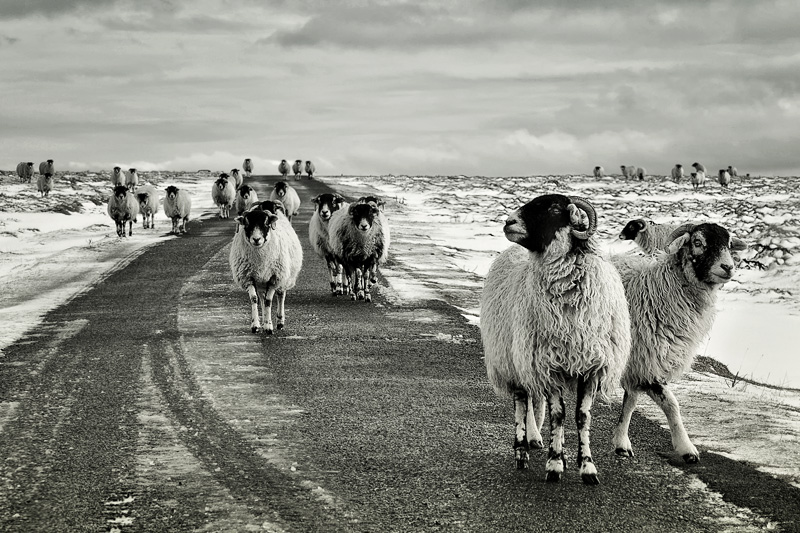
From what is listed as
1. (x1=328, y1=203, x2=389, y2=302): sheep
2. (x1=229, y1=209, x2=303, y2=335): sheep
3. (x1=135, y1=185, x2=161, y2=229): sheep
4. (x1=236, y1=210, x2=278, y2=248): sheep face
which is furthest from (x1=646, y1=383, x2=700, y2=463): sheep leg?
(x1=135, y1=185, x2=161, y2=229): sheep

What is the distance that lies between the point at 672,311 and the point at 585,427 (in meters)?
1.73

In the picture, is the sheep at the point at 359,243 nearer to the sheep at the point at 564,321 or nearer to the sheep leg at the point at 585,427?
A: the sheep at the point at 564,321

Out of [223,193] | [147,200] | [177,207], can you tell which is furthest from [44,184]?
[177,207]

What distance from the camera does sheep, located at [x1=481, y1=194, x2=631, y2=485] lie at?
6203 mm

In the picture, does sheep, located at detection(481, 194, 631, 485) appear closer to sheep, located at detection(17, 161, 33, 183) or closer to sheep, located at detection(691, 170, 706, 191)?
sheep, located at detection(17, 161, 33, 183)

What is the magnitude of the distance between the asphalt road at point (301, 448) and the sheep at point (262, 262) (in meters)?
0.61

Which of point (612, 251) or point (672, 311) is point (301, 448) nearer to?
point (672, 311)

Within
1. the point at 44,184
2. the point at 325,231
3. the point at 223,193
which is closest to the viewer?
the point at 325,231

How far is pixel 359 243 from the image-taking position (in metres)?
15.7

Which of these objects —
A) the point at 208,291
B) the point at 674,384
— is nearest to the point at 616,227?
the point at 208,291

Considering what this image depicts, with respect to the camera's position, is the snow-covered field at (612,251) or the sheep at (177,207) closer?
the snow-covered field at (612,251)

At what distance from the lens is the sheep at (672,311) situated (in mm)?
7098

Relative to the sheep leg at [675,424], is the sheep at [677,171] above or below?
above

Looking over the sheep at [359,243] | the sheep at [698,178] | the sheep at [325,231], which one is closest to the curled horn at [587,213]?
the sheep at [359,243]
